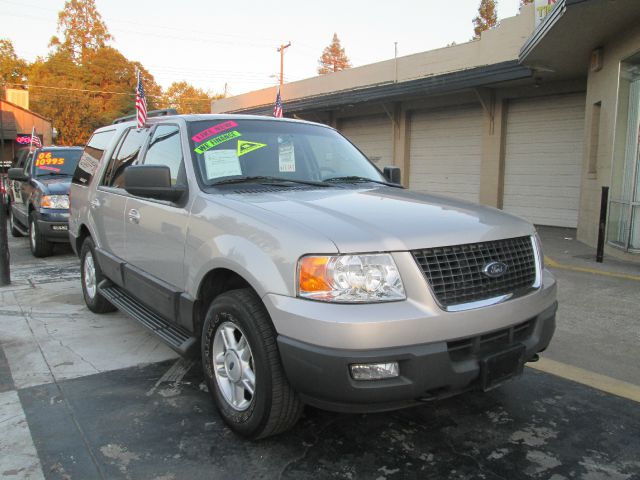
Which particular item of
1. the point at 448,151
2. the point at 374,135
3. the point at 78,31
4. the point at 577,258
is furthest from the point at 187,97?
the point at 577,258

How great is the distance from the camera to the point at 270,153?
3926mm

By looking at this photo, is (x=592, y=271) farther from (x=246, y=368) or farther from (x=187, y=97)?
(x=187, y=97)

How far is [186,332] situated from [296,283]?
142cm

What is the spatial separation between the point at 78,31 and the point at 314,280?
232 ft

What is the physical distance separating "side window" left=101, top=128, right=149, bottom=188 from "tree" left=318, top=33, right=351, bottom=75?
84307mm

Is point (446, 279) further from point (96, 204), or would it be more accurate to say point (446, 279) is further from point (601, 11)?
point (601, 11)

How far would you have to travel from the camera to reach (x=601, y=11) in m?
8.12

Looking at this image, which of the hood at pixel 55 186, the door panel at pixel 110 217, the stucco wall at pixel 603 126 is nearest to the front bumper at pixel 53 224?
the hood at pixel 55 186

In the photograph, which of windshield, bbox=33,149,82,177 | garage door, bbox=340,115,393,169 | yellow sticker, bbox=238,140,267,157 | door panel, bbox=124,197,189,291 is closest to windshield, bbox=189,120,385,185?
yellow sticker, bbox=238,140,267,157

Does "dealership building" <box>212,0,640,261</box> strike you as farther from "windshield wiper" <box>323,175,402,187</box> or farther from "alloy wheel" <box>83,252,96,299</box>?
"alloy wheel" <box>83,252,96,299</box>

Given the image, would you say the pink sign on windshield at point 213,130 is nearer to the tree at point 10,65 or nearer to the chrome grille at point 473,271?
the chrome grille at point 473,271

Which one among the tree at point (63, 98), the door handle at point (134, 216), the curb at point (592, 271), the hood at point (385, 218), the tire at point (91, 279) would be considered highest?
the tree at point (63, 98)

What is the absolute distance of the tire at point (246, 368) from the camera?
2680 mm

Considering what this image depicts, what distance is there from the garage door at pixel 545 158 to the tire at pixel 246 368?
12347 millimetres
